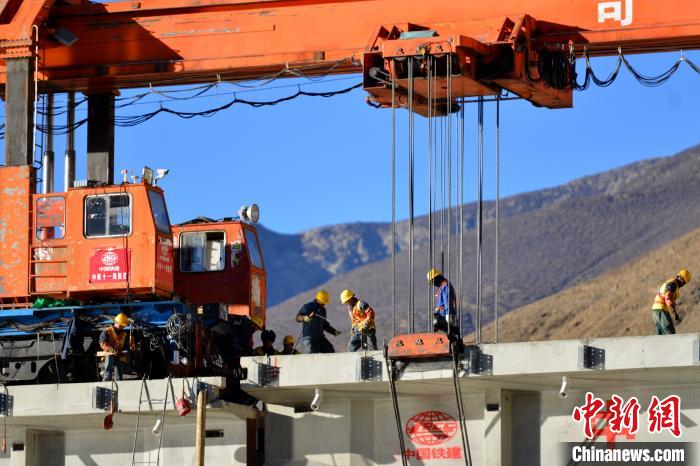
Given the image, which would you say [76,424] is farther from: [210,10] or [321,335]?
[210,10]

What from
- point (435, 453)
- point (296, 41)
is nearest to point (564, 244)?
point (296, 41)

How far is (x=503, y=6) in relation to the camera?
2270 centimetres

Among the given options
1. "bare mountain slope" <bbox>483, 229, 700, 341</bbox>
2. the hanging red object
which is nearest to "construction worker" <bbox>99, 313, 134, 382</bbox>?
the hanging red object

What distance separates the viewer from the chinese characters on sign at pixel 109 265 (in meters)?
23.2

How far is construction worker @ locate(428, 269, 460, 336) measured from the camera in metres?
20.8

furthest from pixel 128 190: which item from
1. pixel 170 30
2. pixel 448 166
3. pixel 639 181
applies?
pixel 639 181

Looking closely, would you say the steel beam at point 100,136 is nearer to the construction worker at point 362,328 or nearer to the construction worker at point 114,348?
the construction worker at point 114,348

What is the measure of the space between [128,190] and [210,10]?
3296 mm

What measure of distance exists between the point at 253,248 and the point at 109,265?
12.4ft

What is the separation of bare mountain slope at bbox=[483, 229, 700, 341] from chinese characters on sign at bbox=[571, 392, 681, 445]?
45.6 meters

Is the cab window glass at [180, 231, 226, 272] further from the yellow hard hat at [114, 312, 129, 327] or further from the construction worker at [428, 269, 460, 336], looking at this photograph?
the construction worker at [428, 269, 460, 336]

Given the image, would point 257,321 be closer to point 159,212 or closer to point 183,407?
point 159,212

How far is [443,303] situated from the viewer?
69.6ft

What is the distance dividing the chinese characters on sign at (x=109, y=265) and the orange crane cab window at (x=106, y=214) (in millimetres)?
308
